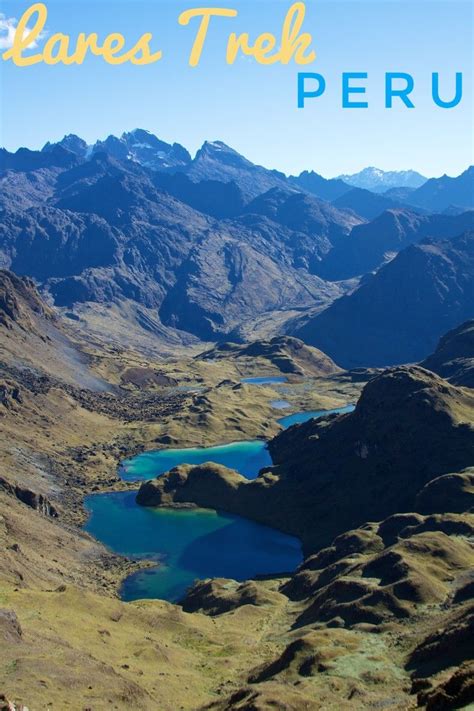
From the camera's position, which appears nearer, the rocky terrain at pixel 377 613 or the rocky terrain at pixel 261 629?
the rocky terrain at pixel 261 629

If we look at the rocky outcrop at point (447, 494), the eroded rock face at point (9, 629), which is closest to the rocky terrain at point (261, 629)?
the eroded rock face at point (9, 629)

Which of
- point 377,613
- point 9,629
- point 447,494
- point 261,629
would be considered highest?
point 447,494

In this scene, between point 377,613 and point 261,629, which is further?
point 261,629

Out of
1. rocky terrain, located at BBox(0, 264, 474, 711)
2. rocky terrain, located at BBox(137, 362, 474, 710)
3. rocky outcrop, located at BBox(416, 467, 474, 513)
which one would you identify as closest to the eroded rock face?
rocky terrain, located at BBox(0, 264, 474, 711)

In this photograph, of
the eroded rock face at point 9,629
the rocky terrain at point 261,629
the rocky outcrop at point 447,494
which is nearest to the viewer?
the rocky terrain at point 261,629

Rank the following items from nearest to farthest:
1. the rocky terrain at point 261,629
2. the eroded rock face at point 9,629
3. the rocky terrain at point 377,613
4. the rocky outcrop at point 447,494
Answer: the rocky terrain at point 261,629
the rocky terrain at point 377,613
the eroded rock face at point 9,629
the rocky outcrop at point 447,494

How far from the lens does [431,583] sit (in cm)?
13412

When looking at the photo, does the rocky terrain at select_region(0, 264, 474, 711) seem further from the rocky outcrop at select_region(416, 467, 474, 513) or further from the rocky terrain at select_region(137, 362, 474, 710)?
the rocky outcrop at select_region(416, 467, 474, 513)

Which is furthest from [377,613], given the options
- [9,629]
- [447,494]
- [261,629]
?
[447,494]

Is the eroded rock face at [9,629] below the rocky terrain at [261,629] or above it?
above

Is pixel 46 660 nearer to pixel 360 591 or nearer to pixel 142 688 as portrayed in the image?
pixel 142 688

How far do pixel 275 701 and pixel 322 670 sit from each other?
17.1 metres

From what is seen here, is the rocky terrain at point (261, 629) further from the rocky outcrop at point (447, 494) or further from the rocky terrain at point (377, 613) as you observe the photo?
the rocky outcrop at point (447, 494)

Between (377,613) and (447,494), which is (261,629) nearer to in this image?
(377,613)
